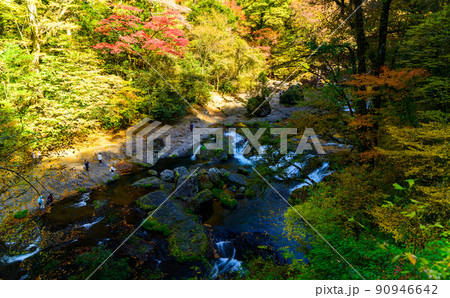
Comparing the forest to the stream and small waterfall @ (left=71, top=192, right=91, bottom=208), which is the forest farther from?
small waterfall @ (left=71, top=192, right=91, bottom=208)

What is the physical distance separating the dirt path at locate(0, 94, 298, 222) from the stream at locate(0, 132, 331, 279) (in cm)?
84

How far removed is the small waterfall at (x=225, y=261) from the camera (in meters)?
6.35

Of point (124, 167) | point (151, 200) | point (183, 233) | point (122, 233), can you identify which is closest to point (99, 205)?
point (151, 200)

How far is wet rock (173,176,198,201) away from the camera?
32.0ft

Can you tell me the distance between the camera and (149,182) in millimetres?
11016

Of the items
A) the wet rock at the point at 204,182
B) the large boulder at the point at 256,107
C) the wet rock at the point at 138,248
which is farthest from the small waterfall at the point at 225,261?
the large boulder at the point at 256,107

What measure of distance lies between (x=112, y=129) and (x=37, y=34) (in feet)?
22.2

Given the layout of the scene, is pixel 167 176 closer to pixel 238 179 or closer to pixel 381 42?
pixel 238 179

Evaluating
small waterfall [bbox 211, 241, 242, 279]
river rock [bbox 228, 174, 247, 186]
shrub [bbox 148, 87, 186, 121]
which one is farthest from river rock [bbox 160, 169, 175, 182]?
shrub [bbox 148, 87, 186, 121]

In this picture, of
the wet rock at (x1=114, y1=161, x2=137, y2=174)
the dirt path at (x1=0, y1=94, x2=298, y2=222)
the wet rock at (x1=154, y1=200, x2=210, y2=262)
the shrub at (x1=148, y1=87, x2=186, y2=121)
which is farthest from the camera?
the shrub at (x1=148, y1=87, x2=186, y2=121)

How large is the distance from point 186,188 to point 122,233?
3.40m

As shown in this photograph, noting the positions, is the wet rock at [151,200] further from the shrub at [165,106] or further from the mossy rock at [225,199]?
the shrub at [165,106]

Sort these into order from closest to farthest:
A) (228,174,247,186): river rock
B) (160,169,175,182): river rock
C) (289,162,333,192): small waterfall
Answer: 1. (289,162,333,192): small waterfall
2. (228,174,247,186): river rock
3. (160,169,175,182): river rock
